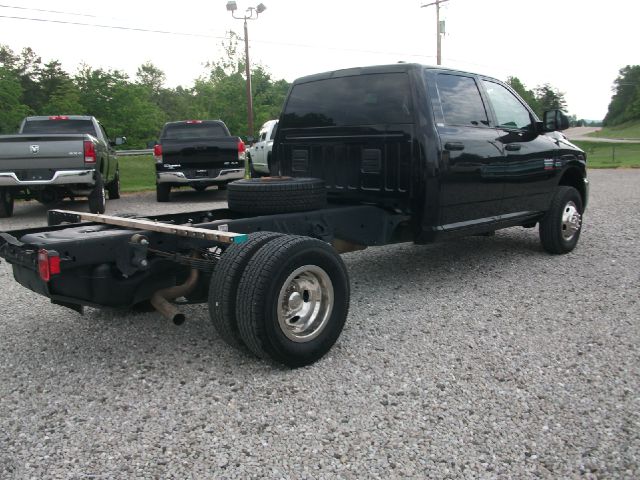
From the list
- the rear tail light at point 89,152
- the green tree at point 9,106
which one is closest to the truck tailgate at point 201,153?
the rear tail light at point 89,152

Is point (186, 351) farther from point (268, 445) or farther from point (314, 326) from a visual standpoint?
point (268, 445)

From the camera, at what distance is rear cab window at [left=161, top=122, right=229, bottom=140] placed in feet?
47.6

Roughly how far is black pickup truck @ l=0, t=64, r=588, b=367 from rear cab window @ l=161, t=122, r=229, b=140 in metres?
8.99

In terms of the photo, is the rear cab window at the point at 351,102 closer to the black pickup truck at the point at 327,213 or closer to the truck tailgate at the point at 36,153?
the black pickup truck at the point at 327,213

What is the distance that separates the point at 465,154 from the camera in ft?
17.3

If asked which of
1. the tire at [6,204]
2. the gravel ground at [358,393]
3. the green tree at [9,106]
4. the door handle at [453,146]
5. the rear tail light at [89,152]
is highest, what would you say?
the green tree at [9,106]

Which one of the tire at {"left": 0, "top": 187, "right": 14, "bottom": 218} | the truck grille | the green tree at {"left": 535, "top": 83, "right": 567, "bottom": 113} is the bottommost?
the tire at {"left": 0, "top": 187, "right": 14, "bottom": 218}

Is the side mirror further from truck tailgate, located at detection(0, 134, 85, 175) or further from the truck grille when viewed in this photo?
the truck grille

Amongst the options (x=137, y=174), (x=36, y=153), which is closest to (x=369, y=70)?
(x=36, y=153)

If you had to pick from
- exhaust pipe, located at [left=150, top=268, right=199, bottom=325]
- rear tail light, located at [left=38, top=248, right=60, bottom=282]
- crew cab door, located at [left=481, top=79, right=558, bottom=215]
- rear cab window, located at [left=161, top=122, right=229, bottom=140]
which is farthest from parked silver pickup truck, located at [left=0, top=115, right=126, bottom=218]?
rear tail light, located at [left=38, top=248, right=60, bottom=282]

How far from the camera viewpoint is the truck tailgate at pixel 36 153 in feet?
31.8

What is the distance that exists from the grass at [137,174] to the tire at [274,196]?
12397mm

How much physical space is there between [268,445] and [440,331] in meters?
1.92

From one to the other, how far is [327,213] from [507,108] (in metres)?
2.72
